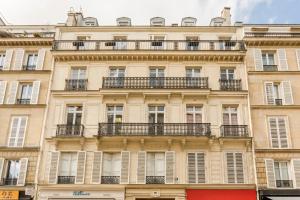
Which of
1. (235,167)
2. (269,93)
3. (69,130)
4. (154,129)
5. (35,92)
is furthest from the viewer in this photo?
(35,92)

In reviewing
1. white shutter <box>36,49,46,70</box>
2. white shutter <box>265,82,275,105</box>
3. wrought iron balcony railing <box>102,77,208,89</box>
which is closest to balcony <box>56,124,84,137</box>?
wrought iron balcony railing <box>102,77,208,89</box>

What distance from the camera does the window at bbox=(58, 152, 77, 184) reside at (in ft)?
70.7

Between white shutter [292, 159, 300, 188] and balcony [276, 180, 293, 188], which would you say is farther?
balcony [276, 180, 293, 188]

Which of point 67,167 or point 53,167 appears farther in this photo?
point 67,167

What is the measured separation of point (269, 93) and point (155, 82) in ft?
23.2

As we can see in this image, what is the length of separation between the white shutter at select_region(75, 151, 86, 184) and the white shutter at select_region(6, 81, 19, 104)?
565 cm

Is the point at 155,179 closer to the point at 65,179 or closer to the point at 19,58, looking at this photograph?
the point at 65,179

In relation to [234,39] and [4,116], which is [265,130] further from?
[4,116]

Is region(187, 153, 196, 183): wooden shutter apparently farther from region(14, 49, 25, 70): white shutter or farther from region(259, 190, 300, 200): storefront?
region(14, 49, 25, 70): white shutter

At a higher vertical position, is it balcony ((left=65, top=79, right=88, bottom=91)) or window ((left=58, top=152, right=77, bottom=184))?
balcony ((left=65, top=79, right=88, bottom=91))

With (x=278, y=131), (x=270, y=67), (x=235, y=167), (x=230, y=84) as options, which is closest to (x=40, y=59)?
(x=230, y=84)

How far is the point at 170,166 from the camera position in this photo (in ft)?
70.8

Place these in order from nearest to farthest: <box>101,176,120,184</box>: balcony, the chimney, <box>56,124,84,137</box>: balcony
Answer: <box>101,176,120,184</box>: balcony < <box>56,124,84,137</box>: balcony < the chimney

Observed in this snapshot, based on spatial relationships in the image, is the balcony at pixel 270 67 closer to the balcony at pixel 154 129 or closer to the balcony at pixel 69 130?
the balcony at pixel 154 129
